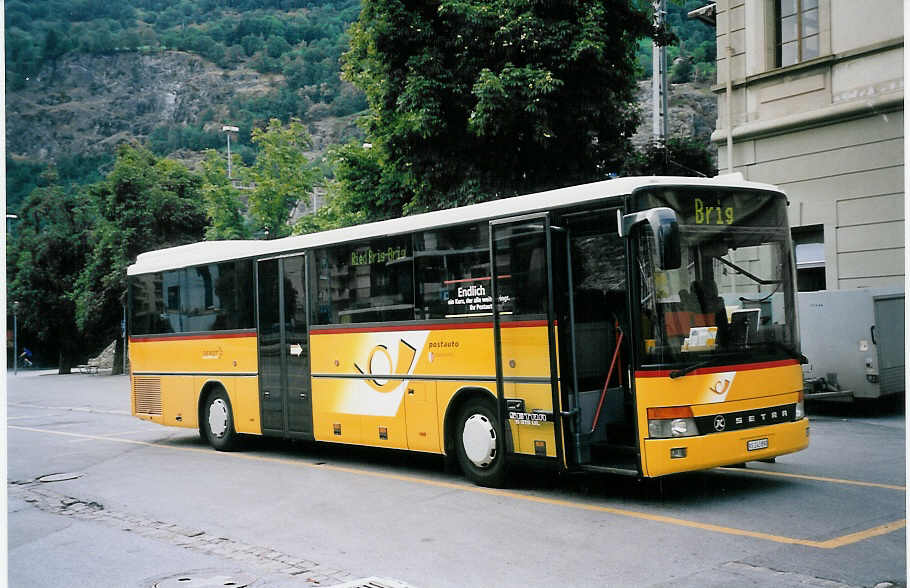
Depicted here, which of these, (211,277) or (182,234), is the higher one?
(182,234)

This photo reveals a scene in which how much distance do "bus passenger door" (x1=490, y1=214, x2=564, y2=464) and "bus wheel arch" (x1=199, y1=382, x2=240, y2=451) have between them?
6.19m

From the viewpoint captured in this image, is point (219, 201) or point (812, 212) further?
point (219, 201)

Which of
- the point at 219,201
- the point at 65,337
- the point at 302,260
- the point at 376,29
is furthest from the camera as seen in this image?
the point at 65,337

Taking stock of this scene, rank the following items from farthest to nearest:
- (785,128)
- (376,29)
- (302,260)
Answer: (785,128) < (376,29) < (302,260)

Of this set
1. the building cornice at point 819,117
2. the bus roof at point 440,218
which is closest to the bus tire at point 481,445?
the bus roof at point 440,218

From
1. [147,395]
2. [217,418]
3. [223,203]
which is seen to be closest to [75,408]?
[147,395]

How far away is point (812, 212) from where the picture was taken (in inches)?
765

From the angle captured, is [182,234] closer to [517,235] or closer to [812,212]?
[812,212]

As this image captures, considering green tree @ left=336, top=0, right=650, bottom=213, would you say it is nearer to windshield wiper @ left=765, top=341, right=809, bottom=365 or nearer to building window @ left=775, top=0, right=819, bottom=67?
building window @ left=775, top=0, right=819, bottom=67

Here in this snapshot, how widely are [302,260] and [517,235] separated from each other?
4258 mm

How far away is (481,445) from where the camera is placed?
32.1ft

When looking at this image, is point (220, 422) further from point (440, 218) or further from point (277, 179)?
point (277, 179)

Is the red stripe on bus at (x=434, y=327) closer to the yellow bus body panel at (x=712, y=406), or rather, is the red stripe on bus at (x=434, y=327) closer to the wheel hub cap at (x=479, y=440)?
the wheel hub cap at (x=479, y=440)

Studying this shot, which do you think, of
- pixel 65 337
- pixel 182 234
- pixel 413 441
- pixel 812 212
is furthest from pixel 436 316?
pixel 65 337
